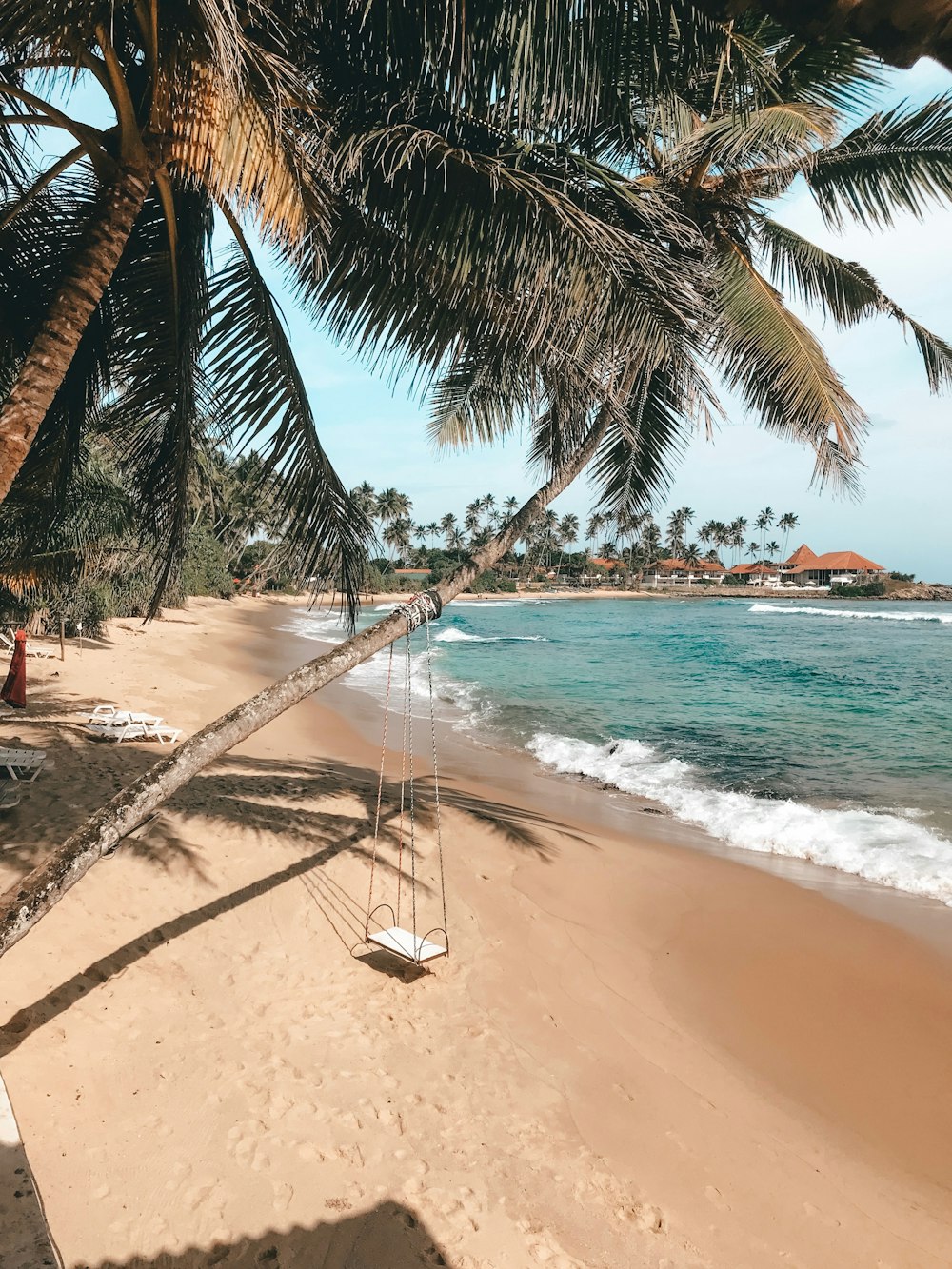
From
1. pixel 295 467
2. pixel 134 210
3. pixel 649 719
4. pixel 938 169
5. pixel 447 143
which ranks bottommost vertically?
pixel 649 719

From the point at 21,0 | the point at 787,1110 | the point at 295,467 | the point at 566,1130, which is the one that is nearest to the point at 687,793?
the point at 787,1110

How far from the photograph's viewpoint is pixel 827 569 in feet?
366

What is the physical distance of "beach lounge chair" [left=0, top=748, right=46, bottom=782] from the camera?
7.85 meters

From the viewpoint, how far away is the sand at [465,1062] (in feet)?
11.3

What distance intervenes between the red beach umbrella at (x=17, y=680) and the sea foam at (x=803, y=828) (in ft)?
28.7

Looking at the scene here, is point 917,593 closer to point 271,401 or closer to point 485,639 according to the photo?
point 485,639

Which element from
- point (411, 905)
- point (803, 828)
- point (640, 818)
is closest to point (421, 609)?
point (411, 905)

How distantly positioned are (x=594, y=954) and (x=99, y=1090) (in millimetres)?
3875

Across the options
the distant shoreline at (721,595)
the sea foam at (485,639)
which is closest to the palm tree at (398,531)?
the distant shoreline at (721,595)

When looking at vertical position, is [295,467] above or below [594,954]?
above

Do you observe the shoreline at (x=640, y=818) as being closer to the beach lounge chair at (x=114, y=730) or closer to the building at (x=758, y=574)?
the beach lounge chair at (x=114, y=730)

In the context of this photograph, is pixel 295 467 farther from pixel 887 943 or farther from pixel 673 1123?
pixel 887 943

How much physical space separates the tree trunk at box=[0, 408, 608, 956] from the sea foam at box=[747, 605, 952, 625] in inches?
2801

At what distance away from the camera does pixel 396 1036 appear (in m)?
4.84
